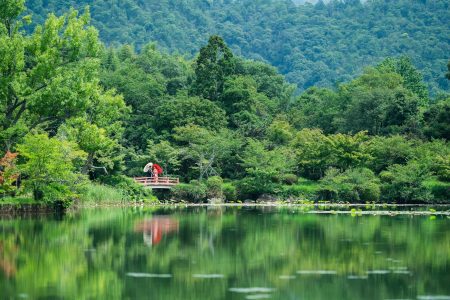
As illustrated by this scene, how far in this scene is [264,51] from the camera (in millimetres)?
134000

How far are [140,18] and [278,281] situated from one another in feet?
392

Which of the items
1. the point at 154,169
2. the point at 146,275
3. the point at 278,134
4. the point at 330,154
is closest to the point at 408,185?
the point at 330,154

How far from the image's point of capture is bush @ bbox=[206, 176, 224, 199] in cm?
5212

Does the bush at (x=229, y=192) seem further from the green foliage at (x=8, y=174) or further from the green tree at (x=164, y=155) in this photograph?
the green foliage at (x=8, y=174)

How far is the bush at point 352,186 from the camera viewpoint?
50531mm

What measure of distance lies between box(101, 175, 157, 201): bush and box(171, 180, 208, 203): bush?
8.50ft

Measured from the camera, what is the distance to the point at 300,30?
134m

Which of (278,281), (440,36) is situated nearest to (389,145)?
(278,281)

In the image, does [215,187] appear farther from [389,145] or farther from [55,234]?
[55,234]

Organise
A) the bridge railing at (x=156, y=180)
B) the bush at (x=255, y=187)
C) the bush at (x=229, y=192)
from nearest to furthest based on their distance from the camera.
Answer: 1. the bridge railing at (x=156, y=180)
2. the bush at (x=255, y=187)
3. the bush at (x=229, y=192)

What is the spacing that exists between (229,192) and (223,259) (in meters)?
33.4

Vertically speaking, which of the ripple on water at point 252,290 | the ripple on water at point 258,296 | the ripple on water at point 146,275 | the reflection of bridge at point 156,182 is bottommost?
the ripple on water at point 258,296

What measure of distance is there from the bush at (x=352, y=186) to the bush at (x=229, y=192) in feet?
18.1

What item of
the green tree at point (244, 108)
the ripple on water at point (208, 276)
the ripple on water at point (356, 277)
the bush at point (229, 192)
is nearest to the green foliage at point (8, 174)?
the bush at point (229, 192)
